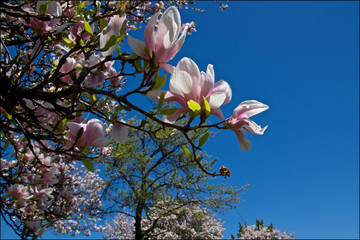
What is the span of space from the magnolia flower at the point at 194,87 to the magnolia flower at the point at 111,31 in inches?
7.7

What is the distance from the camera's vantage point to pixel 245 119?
75cm

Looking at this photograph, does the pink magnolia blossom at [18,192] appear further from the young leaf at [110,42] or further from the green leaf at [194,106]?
the green leaf at [194,106]

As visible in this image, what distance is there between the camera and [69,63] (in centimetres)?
112

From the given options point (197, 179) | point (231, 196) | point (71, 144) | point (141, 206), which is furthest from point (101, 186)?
point (71, 144)

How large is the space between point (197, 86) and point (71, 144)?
2.27 feet

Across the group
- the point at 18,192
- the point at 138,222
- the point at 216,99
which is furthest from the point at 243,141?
the point at 138,222

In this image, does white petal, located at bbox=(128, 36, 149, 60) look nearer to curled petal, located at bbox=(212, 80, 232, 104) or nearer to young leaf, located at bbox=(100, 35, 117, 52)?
young leaf, located at bbox=(100, 35, 117, 52)

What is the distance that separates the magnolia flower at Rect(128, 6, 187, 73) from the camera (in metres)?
0.69

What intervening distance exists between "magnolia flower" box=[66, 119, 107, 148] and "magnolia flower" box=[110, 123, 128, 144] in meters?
0.06

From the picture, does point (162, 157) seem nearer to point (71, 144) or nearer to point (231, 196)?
point (231, 196)

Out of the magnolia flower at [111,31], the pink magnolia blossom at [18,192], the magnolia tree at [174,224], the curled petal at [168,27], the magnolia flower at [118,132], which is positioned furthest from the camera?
the magnolia tree at [174,224]

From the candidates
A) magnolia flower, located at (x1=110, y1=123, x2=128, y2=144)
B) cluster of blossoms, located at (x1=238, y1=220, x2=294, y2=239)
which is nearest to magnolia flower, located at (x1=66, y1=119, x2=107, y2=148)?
magnolia flower, located at (x1=110, y1=123, x2=128, y2=144)

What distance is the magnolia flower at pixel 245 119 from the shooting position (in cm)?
75

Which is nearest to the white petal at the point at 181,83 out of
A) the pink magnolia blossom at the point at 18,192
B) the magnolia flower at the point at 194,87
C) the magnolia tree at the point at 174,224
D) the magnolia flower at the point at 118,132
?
the magnolia flower at the point at 194,87
